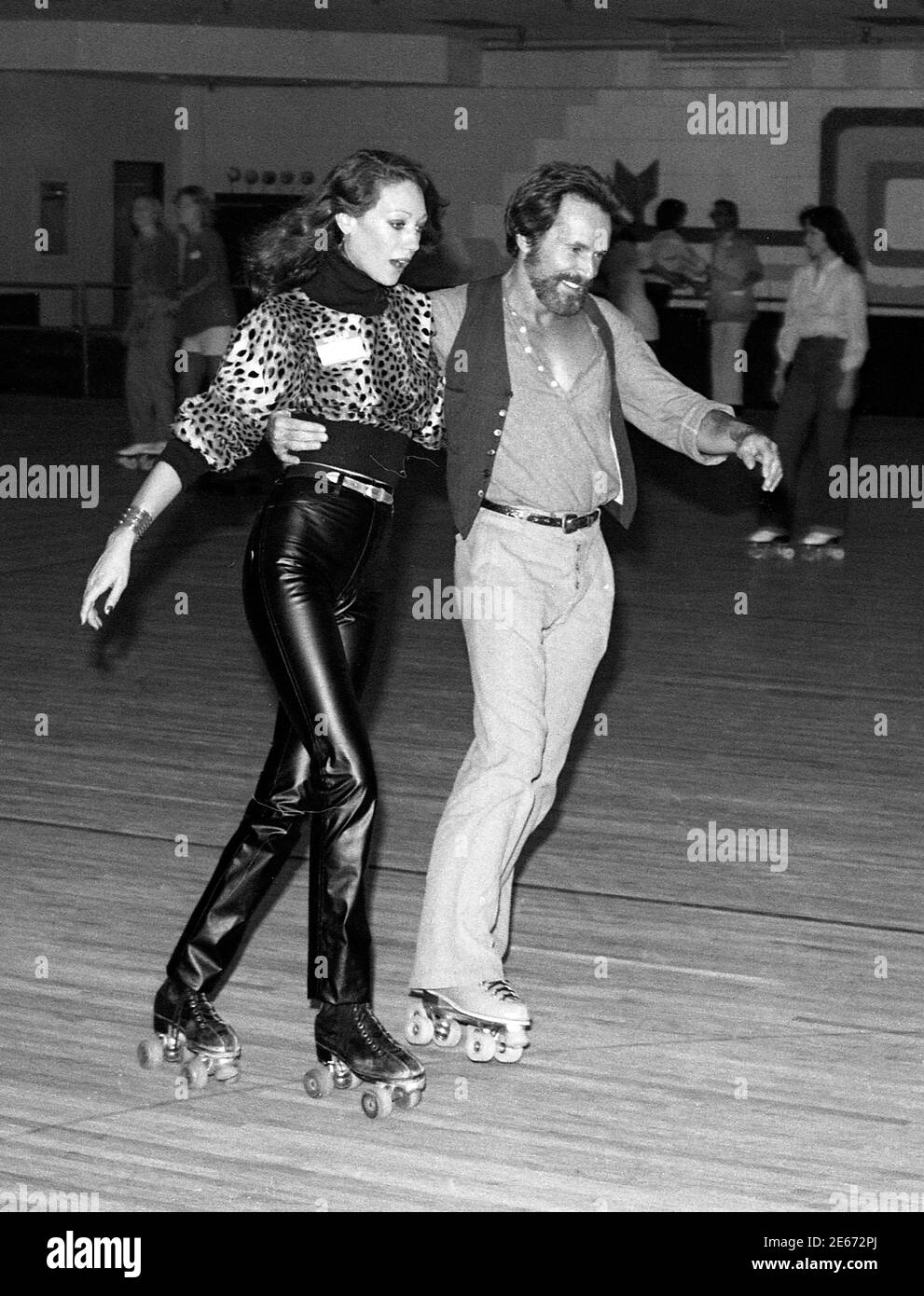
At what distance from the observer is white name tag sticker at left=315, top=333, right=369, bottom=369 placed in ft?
10.2

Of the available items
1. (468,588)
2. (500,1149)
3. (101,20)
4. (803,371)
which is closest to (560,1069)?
(500,1149)

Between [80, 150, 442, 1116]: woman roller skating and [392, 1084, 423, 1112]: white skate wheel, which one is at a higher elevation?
[80, 150, 442, 1116]: woman roller skating

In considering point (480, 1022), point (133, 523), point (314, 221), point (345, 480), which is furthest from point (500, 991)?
point (314, 221)

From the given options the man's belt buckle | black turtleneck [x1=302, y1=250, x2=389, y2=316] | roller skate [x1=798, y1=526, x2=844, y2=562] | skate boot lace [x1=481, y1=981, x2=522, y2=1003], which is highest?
black turtleneck [x1=302, y1=250, x2=389, y2=316]

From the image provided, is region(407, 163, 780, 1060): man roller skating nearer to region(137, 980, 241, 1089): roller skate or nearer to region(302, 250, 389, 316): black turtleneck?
region(302, 250, 389, 316): black turtleneck

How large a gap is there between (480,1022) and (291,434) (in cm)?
105

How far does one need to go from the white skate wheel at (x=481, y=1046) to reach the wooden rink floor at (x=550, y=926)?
1.0 inches

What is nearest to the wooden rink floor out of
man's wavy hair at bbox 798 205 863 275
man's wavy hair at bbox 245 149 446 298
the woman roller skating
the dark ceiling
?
the woman roller skating

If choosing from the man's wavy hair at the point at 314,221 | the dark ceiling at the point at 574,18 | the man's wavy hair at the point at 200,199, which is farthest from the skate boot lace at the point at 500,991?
the dark ceiling at the point at 574,18

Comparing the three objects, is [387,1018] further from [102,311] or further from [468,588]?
[102,311]

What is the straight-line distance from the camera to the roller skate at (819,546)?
9812 mm

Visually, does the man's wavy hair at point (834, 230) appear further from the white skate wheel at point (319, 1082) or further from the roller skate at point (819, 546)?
the white skate wheel at point (319, 1082)

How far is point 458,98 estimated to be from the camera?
1931 cm

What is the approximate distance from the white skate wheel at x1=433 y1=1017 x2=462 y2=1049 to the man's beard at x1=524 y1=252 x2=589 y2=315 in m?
1.22
